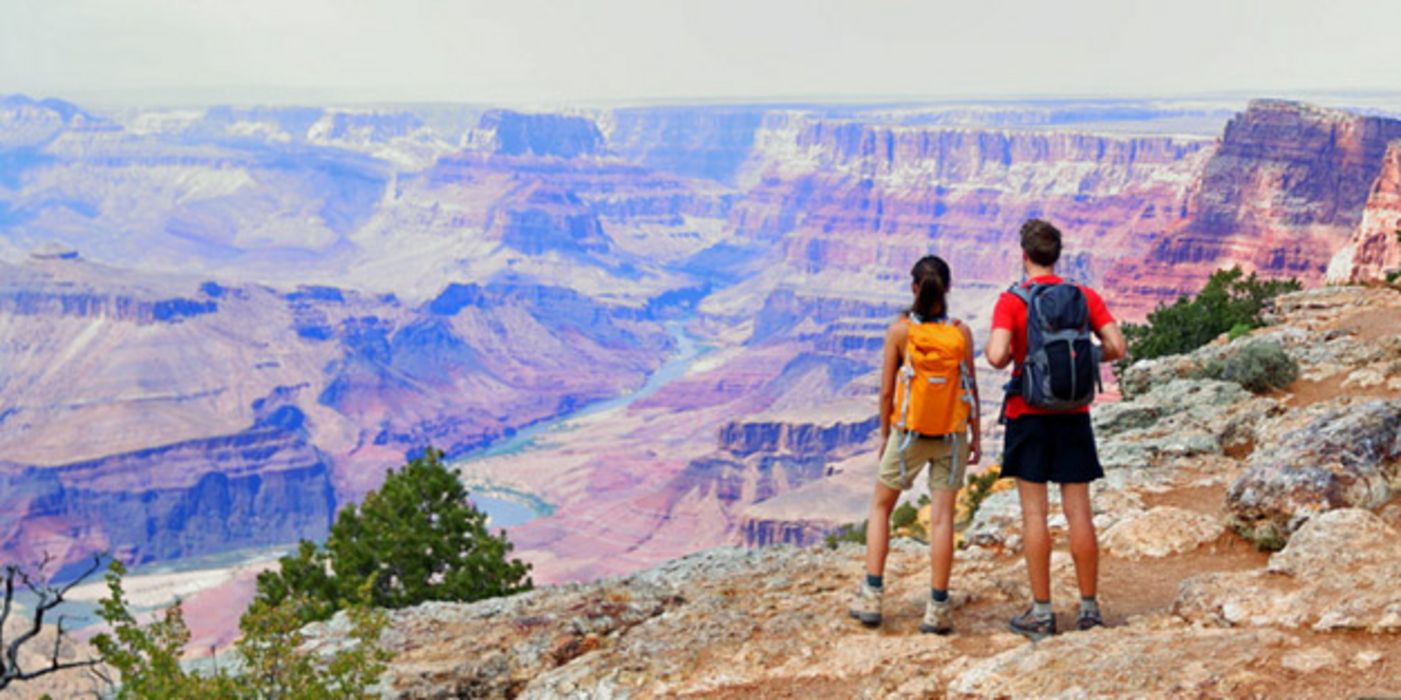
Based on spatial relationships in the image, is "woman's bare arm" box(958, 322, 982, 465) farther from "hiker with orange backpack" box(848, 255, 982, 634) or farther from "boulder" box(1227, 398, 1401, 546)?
"boulder" box(1227, 398, 1401, 546)

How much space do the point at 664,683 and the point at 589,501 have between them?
418ft

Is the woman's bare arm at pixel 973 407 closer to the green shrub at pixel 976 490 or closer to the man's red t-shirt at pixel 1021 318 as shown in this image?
the man's red t-shirt at pixel 1021 318

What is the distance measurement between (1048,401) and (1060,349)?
1.04 ft

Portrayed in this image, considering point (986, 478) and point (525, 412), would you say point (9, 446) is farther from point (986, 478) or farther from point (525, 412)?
point (986, 478)

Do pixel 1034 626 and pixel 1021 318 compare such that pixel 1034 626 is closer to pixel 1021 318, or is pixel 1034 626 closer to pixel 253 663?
pixel 1021 318

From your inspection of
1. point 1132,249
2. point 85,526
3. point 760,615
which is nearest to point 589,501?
point 85,526

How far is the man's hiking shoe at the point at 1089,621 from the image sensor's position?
713cm

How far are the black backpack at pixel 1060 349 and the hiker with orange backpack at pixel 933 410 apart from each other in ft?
1.57

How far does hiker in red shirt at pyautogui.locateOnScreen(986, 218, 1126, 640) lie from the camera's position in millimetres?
6617

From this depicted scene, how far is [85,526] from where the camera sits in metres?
138

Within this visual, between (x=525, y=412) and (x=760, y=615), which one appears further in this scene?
(x=525, y=412)

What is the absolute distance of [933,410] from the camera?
7.12 meters

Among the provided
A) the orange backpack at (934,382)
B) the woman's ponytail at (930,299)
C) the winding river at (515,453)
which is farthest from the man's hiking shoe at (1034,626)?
the winding river at (515,453)

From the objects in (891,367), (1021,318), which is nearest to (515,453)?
(891,367)
